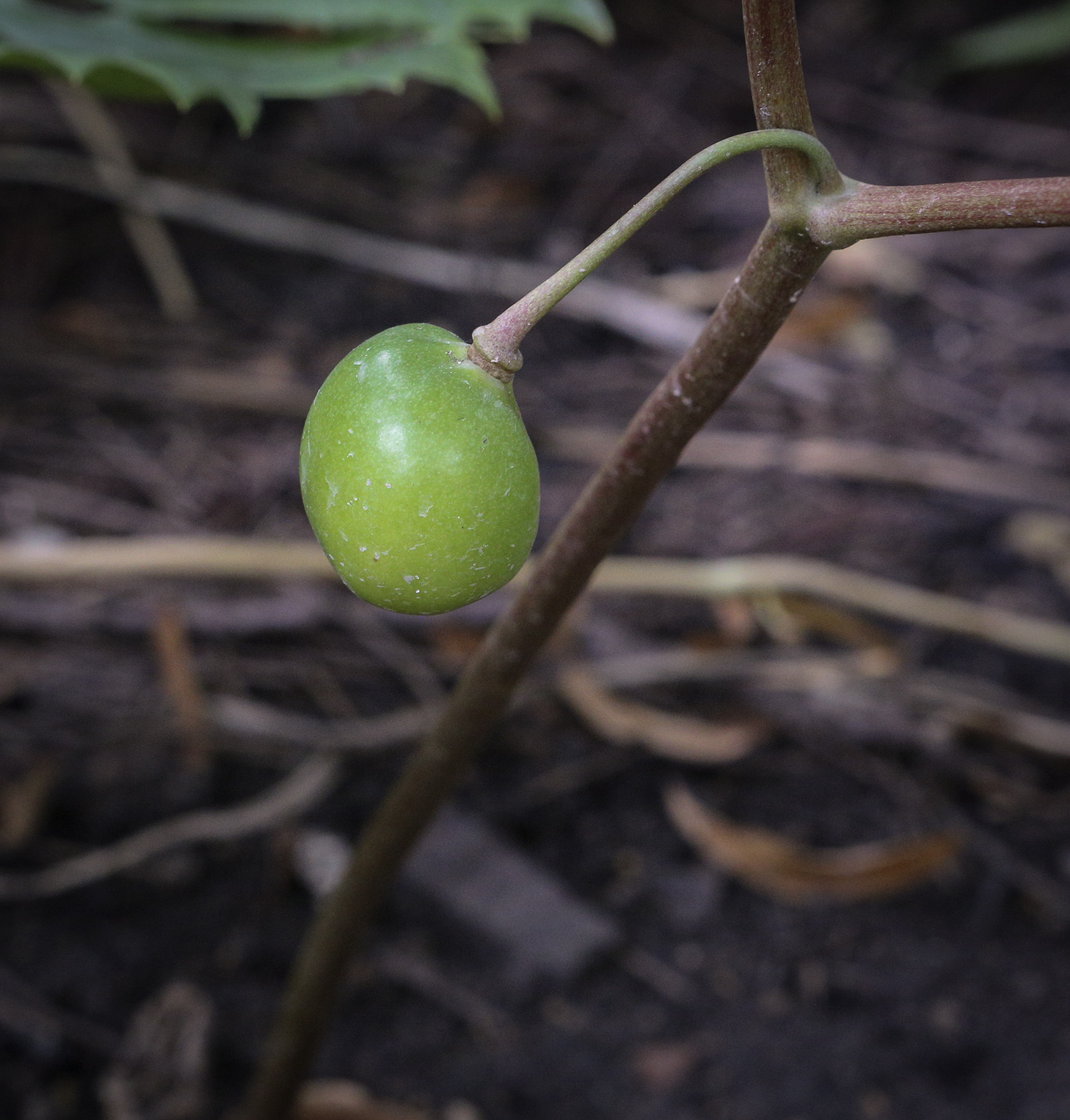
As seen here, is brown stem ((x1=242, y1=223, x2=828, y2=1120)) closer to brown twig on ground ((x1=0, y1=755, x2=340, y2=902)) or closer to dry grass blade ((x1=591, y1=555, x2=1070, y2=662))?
brown twig on ground ((x1=0, y1=755, x2=340, y2=902))

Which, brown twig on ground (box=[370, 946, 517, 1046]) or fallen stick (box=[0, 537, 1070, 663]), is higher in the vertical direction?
fallen stick (box=[0, 537, 1070, 663])

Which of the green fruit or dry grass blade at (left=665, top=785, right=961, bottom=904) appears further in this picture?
dry grass blade at (left=665, top=785, right=961, bottom=904)

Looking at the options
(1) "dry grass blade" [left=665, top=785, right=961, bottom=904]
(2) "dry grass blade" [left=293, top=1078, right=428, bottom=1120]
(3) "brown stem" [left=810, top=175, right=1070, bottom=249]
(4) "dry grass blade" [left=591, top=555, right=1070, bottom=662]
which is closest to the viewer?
(3) "brown stem" [left=810, top=175, right=1070, bottom=249]

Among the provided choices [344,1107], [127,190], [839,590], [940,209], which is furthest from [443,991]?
[127,190]

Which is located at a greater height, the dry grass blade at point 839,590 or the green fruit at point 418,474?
the dry grass blade at point 839,590

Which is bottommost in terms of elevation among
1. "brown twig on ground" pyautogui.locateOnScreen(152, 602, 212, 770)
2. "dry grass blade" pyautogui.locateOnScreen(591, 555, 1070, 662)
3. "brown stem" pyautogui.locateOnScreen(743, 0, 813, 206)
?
"brown stem" pyautogui.locateOnScreen(743, 0, 813, 206)

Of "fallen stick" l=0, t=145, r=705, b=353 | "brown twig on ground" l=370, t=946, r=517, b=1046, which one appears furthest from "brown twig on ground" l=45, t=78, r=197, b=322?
"brown twig on ground" l=370, t=946, r=517, b=1046

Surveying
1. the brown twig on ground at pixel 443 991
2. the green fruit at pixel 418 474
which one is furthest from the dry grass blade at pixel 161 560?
the green fruit at pixel 418 474

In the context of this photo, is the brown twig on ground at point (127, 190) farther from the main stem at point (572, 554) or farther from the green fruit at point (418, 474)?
the green fruit at point (418, 474)

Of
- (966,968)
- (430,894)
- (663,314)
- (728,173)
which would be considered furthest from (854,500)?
(728,173)
